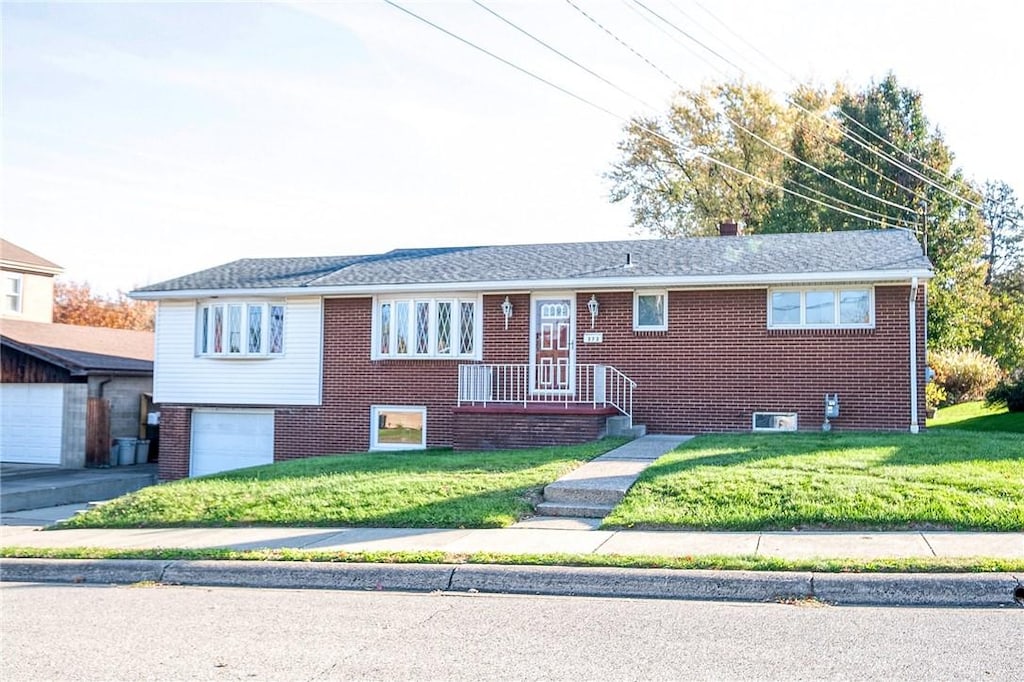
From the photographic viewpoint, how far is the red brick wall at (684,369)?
16.4 m

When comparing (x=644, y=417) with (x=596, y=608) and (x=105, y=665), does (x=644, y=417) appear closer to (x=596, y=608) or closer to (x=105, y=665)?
(x=596, y=608)

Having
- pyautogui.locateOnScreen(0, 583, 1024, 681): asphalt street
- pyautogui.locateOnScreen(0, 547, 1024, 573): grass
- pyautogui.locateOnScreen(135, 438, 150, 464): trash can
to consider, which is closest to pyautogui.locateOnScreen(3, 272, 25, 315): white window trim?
pyautogui.locateOnScreen(135, 438, 150, 464): trash can

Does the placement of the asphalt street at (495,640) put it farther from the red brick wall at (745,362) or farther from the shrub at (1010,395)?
the shrub at (1010,395)

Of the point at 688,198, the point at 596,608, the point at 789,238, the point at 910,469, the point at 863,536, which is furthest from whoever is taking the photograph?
the point at 688,198

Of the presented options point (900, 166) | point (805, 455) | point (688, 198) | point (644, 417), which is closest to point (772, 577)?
point (805, 455)

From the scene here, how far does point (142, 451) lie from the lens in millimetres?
24016

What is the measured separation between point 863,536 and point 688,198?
33.3 m

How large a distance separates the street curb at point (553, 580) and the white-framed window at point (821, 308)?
9.89m

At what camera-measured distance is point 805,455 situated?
1236 cm

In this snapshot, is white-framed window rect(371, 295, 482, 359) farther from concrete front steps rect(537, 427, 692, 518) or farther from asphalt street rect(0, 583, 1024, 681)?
asphalt street rect(0, 583, 1024, 681)

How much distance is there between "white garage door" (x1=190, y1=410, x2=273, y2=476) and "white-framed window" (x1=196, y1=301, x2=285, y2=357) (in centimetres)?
131

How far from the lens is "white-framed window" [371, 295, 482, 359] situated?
735 inches

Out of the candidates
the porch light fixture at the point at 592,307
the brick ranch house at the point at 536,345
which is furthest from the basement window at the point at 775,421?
the porch light fixture at the point at 592,307

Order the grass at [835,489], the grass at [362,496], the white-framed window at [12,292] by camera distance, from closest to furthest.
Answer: the grass at [835,489], the grass at [362,496], the white-framed window at [12,292]
